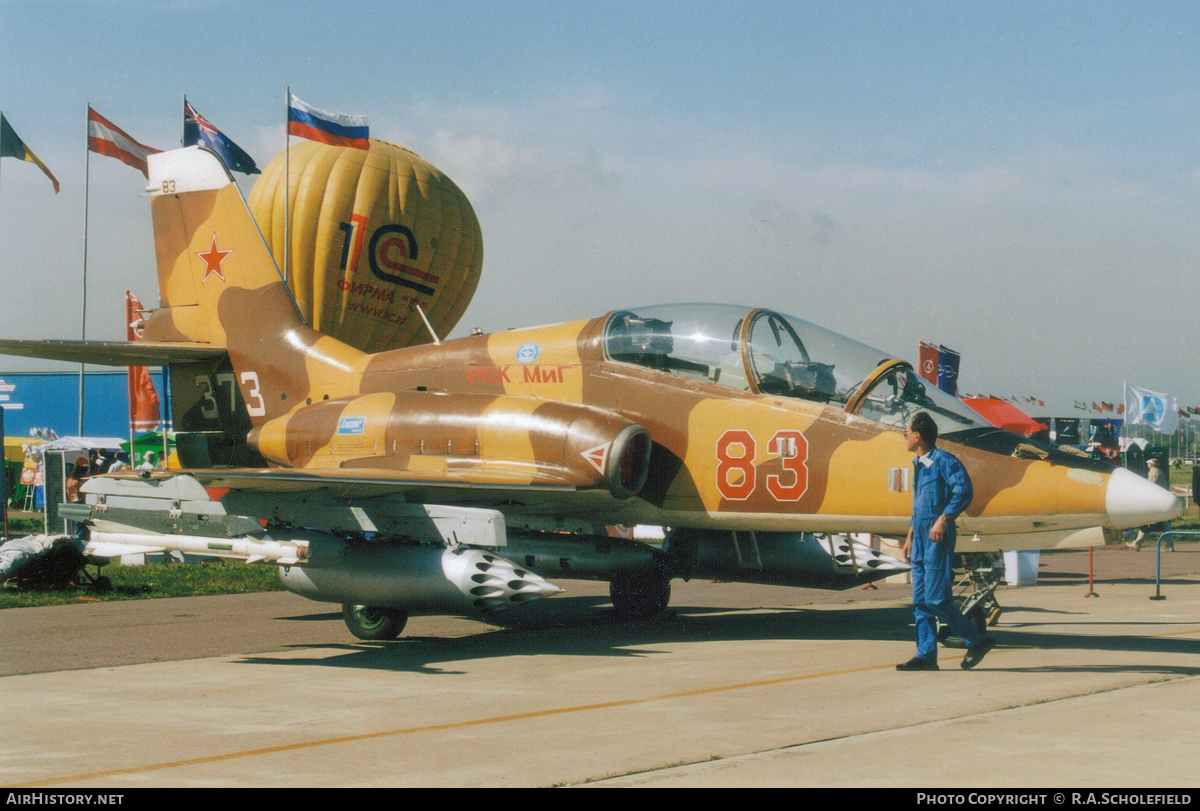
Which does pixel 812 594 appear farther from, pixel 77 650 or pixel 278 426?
pixel 77 650

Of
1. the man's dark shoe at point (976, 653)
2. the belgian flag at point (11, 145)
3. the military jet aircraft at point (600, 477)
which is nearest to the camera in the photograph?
the man's dark shoe at point (976, 653)

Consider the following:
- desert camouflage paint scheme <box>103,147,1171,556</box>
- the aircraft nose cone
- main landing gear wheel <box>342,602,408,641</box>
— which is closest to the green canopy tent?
desert camouflage paint scheme <box>103,147,1171,556</box>

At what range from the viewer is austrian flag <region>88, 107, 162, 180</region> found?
26375mm

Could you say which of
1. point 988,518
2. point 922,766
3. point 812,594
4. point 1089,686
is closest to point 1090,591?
point 812,594

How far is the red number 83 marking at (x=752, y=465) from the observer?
9344 mm

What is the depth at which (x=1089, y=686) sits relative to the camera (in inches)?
286

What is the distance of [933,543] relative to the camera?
25.6 feet

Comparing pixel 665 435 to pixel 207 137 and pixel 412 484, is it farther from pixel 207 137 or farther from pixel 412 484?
pixel 207 137

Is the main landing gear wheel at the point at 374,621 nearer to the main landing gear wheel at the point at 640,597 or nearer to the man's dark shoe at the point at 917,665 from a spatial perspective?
the main landing gear wheel at the point at 640,597

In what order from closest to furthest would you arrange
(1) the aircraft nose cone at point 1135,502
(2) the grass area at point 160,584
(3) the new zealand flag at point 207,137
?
1. (1) the aircraft nose cone at point 1135,502
2. (2) the grass area at point 160,584
3. (3) the new zealand flag at point 207,137

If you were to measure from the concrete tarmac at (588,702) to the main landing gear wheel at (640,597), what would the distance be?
0.35 metres

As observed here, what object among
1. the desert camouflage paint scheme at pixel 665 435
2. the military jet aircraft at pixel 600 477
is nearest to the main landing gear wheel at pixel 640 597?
the military jet aircraft at pixel 600 477

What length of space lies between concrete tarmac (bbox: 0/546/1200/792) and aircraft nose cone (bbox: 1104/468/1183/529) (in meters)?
1.07

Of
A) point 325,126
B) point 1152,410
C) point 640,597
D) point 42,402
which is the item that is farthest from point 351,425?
point 42,402
